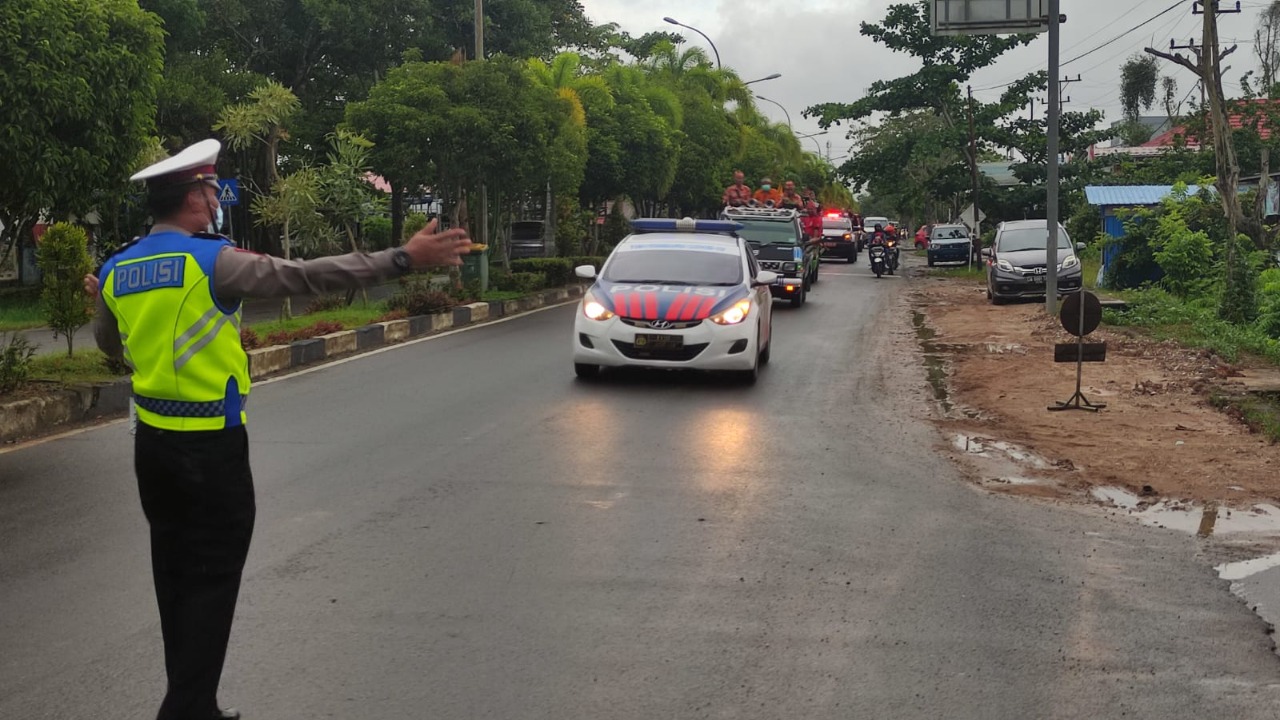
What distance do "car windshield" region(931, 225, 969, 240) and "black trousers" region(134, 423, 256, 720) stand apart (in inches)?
1782

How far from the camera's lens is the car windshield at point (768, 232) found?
88.9 ft

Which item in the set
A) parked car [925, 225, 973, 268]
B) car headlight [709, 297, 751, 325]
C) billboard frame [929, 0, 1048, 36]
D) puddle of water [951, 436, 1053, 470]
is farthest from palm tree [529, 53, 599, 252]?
puddle of water [951, 436, 1053, 470]

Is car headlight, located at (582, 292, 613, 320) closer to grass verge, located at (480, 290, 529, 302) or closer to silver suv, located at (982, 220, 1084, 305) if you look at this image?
grass verge, located at (480, 290, 529, 302)

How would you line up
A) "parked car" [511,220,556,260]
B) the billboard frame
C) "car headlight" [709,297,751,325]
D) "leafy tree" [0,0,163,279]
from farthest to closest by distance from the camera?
"parked car" [511,220,556,260] → the billboard frame → "leafy tree" [0,0,163,279] → "car headlight" [709,297,751,325]

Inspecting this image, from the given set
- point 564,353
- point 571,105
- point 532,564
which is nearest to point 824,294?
point 571,105

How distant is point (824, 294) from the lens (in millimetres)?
30297

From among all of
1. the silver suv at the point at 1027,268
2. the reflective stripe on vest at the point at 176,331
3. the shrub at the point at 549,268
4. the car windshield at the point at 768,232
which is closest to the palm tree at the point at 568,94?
the shrub at the point at 549,268

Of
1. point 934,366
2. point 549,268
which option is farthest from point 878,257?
point 934,366

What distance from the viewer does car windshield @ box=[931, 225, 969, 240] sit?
1874 inches

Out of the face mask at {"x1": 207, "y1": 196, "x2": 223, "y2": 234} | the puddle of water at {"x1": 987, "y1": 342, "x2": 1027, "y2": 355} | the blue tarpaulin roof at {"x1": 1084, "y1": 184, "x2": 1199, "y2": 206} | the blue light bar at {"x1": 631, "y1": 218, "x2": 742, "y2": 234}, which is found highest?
the blue tarpaulin roof at {"x1": 1084, "y1": 184, "x2": 1199, "y2": 206}

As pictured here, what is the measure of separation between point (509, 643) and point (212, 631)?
143 cm

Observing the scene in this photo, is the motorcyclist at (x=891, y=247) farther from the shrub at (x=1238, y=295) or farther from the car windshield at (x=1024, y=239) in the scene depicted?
the shrub at (x=1238, y=295)

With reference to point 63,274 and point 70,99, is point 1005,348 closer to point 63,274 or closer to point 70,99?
point 63,274

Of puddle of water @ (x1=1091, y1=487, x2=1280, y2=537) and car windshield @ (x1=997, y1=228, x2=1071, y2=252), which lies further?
car windshield @ (x1=997, y1=228, x2=1071, y2=252)
